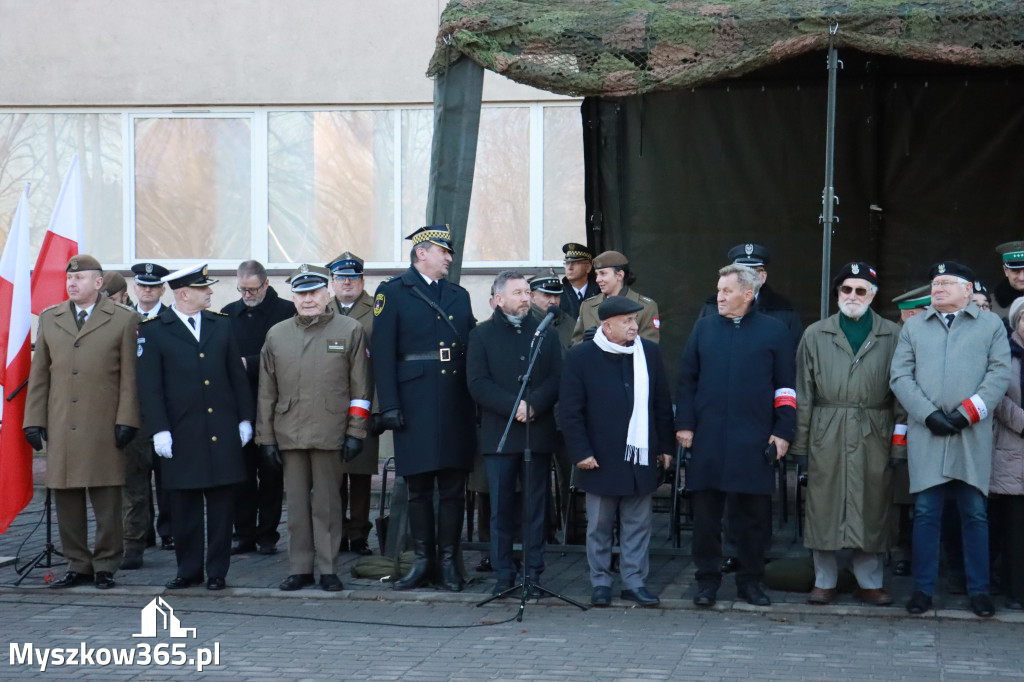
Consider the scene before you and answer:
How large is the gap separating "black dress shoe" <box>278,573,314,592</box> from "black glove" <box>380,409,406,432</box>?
43.6 inches

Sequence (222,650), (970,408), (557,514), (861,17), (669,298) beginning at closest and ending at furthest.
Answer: (222,650)
(970,408)
(861,17)
(557,514)
(669,298)

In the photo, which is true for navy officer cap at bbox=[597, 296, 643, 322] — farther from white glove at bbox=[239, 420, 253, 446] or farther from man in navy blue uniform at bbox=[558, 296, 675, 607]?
white glove at bbox=[239, 420, 253, 446]

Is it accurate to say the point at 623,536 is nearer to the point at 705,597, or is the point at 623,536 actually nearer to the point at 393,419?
the point at 705,597

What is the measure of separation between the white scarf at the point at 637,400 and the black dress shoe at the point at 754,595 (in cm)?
92

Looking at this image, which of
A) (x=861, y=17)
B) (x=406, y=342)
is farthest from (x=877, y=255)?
(x=406, y=342)

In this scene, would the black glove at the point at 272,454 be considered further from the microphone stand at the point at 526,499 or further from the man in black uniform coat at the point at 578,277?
the man in black uniform coat at the point at 578,277

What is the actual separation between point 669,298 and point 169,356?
190 inches

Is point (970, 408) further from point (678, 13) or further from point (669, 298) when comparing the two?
point (669, 298)

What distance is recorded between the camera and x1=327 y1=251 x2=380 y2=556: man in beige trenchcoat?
922cm

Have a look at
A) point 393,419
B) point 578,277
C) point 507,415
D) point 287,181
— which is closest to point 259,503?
point 393,419

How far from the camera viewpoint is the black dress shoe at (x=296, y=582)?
8070 mm

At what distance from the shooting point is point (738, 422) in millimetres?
7488

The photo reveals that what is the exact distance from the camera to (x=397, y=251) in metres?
14.6

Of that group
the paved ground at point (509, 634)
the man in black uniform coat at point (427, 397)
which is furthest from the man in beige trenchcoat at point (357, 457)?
the man in black uniform coat at point (427, 397)
